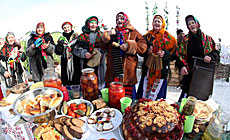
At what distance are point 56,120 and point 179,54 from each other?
104 inches

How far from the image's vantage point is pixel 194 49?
280 cm

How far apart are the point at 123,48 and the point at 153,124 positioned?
1757 mm

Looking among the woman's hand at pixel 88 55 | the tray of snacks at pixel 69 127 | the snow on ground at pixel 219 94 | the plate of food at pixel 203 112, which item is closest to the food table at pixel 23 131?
the tray of snacks at pixel 69 127

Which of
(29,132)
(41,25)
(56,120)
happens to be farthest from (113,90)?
(41,25)

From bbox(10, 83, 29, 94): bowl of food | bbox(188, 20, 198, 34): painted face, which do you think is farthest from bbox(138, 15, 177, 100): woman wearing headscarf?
bbox(10, 83, 29, 94): bowl of food

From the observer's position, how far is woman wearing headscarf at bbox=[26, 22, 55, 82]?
11.6 ft

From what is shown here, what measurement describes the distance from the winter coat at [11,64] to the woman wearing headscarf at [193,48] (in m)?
4.13

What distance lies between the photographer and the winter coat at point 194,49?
271cm

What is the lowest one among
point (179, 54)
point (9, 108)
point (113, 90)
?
point (9, 108)

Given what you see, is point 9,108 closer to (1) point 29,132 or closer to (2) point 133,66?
(1) point 29,132

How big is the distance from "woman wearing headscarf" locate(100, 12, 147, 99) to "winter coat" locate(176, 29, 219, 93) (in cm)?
82

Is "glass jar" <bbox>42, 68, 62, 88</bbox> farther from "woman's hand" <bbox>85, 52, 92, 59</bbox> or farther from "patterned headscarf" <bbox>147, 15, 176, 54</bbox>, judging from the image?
"patterned headscarf" <bbox>147, 15, 176, 54</bbox>

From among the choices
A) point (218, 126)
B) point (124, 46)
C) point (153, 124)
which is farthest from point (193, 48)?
point (153, 124)

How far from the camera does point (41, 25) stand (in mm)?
3594
